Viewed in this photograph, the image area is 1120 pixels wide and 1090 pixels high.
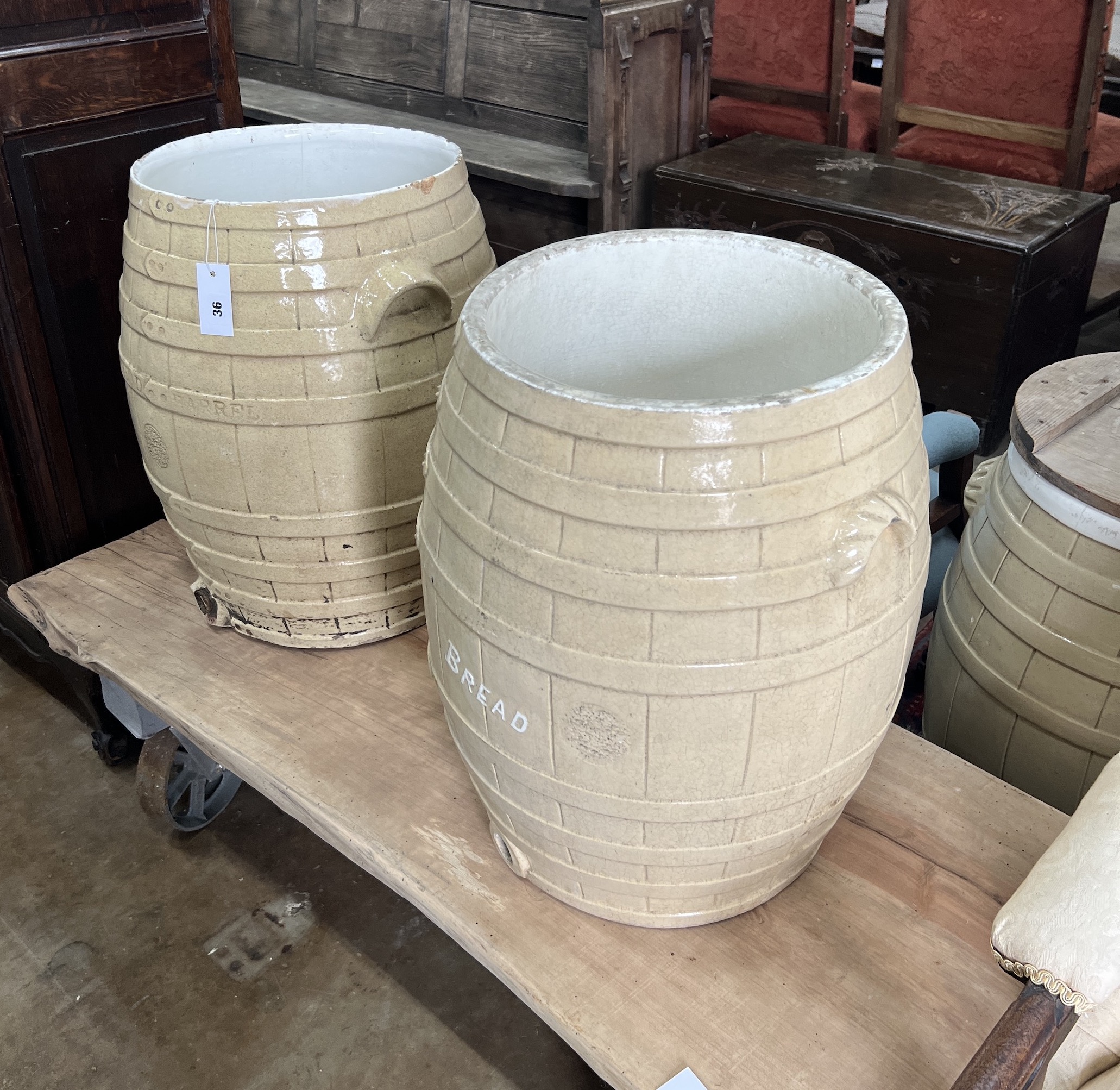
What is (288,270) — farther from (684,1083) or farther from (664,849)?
(684,1083)

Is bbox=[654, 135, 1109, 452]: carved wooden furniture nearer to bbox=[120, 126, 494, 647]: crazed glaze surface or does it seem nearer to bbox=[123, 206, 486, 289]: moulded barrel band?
bbox=[120, 126, 494, 647]: crazed glaze surface

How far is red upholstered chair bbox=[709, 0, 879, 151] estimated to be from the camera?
2729mm

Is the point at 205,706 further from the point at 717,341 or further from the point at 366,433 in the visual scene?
the point at 717,341

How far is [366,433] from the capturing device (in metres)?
1.06

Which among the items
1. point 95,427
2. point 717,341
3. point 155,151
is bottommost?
point 95,427

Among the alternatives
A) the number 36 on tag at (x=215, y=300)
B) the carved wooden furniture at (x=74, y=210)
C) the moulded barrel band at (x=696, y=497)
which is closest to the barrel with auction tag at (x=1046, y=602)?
the moulded barrel band at (x=696, y=497)

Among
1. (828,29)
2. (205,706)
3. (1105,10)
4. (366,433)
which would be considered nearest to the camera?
(366,433)

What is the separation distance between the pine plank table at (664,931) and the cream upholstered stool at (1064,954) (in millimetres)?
128

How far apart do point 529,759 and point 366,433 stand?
0.40m

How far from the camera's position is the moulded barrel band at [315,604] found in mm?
1190

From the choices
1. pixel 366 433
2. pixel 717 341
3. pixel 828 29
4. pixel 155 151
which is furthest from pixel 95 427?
pixel 828 29

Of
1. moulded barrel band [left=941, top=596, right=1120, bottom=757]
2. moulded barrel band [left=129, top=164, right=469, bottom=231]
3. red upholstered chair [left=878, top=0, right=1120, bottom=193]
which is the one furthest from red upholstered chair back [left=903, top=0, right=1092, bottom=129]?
moulded barrel band [left=129, top=164, right=469, bottom=231]

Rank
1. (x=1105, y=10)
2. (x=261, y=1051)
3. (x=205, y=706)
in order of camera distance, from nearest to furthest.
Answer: (x=205, y=706), (x=261, y=1051), (x=1105, y=10)

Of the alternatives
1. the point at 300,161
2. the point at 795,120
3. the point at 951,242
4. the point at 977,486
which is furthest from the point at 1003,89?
the point at 300,161
